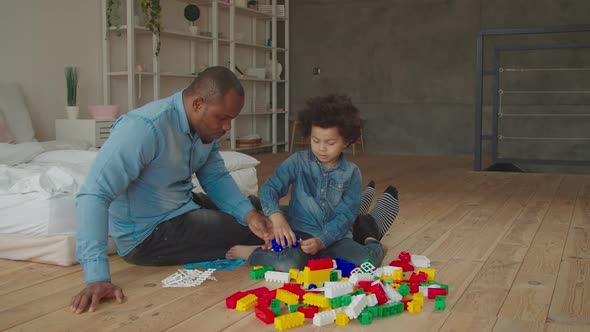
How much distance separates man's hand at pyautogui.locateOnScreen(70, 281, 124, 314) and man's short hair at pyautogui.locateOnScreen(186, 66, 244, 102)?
0.62 meters

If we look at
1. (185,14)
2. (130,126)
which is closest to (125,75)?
(185,14)

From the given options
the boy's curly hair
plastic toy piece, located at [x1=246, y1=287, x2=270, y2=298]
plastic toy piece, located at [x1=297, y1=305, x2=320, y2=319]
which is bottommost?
plastic toy piece, located at [x1=297, y1=305, x2=320, y2=319]

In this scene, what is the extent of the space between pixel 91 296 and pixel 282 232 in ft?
2.09

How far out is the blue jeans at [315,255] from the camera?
7.01ft

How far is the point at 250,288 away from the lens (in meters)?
1.98

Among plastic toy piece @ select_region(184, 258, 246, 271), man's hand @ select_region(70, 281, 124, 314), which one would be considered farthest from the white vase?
man's hand @ select_region(70, 281, 124, 314)

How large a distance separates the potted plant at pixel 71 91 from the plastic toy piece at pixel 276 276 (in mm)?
3147

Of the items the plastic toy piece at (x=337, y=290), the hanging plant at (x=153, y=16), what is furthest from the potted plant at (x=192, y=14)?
the plastic toy piece at (x=337, y=290)

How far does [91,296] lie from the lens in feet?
5.56

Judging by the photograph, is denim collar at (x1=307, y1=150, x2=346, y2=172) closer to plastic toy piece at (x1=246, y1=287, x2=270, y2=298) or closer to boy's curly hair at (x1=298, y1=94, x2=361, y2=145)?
boy's curly hair at (x1=298, y1=94, x2=361, y2=145)

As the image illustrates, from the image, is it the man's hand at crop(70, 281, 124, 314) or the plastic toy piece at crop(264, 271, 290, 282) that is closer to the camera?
the man's hand at crop(70, 281, 124, 314)

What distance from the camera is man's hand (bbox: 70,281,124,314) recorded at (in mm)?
1677

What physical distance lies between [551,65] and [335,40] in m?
2.63

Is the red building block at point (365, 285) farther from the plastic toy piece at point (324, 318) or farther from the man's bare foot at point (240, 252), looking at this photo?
the man's bare foot at point (240, 252)
